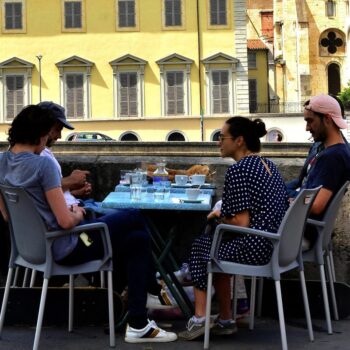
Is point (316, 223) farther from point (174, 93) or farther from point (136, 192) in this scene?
point (174, 93)

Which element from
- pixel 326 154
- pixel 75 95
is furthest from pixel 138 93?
pixel 326 154

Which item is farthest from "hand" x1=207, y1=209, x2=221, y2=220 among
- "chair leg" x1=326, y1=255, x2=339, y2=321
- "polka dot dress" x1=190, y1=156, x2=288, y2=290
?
"chair leg" x1=326, y1=255, x2=339, y2=321

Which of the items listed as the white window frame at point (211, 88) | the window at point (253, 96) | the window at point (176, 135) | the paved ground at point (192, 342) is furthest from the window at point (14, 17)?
the paved ground at point (192, 342)

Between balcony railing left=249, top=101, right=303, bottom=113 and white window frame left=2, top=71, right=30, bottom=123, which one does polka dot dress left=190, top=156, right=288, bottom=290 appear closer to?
white window frame left=2, top=71, right=30, bottom=123

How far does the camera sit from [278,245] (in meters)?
4.21

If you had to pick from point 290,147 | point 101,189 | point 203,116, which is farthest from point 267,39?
point 101,189

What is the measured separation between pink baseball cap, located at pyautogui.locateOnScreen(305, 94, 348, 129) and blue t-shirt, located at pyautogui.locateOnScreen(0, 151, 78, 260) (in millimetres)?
1688

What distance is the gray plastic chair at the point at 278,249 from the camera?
4188 mm

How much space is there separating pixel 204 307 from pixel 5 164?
1.36 meters

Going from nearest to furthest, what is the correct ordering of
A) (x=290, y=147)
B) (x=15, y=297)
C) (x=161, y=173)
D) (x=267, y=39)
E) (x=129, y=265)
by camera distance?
(x=129, y=265), (x=15, y=297), (x=161, y=173), (x=290, y=147), (x=267, y=39)

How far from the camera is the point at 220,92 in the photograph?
39656mm

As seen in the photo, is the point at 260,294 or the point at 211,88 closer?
the point at 260,294

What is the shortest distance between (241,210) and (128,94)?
35.2m

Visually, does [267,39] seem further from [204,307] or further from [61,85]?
[204,307]
